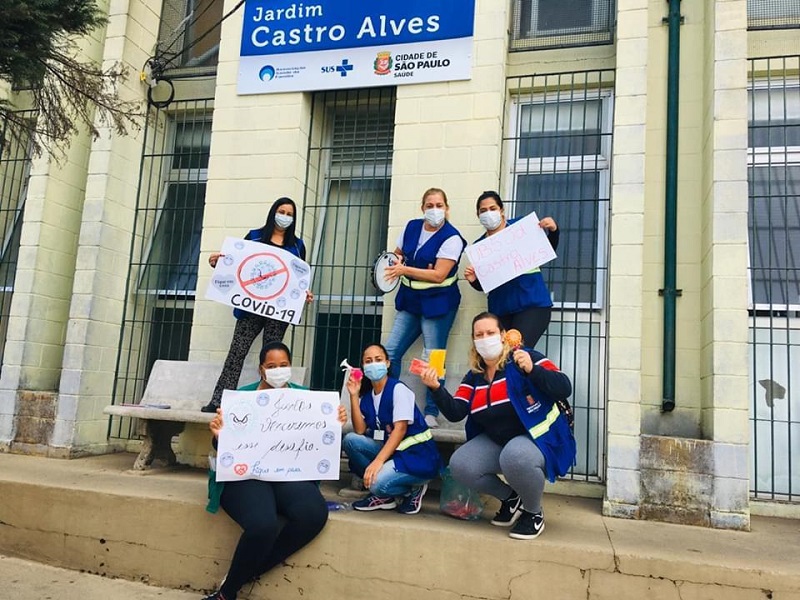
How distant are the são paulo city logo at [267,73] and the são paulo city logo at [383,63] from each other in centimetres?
106

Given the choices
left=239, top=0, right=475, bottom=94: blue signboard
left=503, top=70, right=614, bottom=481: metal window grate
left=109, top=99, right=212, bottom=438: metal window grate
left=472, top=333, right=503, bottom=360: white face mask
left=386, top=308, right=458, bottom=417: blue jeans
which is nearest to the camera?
left=472, top=333, right=503, bottom=360: white face mask

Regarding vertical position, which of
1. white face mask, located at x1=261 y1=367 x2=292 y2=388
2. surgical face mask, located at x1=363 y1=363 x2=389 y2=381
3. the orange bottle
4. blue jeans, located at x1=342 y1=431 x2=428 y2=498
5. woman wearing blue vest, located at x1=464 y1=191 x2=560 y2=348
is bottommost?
blue jeans, located at x1=342 y1=431 x2=428 y2=498

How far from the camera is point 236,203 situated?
247 inches

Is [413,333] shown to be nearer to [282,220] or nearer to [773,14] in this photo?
[282,220]

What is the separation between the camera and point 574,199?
5918mm

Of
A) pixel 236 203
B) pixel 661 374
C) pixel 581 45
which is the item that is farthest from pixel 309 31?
pixel 661 374

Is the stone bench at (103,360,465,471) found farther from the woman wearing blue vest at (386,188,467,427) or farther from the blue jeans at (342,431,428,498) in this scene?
the blue jeans at (342,431,428,498)

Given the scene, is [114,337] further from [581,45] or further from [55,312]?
[581,45]

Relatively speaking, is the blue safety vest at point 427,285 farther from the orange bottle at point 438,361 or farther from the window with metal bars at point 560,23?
the window with metal bars at point 560,23

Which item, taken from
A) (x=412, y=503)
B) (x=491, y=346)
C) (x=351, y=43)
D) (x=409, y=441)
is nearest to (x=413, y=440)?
(x=409, y=441)

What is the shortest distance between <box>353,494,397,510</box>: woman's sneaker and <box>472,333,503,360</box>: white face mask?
3.83 ft

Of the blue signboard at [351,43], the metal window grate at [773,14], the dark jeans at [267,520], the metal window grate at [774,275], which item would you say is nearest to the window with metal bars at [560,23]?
the blue signboard at [351,43]

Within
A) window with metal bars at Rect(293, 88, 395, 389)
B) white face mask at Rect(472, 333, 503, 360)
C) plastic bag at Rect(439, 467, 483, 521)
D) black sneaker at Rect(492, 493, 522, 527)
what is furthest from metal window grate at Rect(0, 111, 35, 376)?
black sneaker at Rect(492, 493, 522, 527)

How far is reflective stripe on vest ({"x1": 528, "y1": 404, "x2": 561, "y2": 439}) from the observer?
12.2 feet
